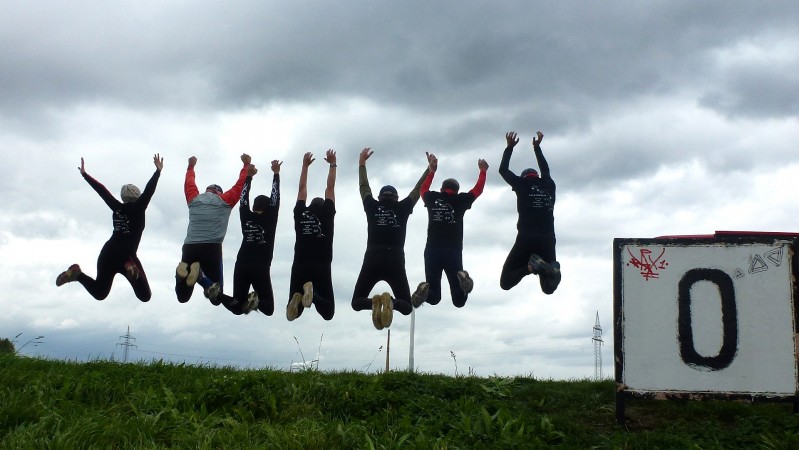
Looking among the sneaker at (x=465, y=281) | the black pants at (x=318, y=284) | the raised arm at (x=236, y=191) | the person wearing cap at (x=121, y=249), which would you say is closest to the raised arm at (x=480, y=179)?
the sneaker at (x=465, y=281)

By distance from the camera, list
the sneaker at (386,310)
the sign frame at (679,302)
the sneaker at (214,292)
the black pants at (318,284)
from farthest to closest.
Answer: the sneaker at (214,292), the black pants at (318,284), the sneaker at (386,310), the sign frame at (679,302)

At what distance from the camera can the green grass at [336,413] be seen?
7.04 m

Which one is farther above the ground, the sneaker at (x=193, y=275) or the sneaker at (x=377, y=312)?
the sneaker at (x=193, y=275)

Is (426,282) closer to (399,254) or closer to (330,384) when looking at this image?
(399,254)

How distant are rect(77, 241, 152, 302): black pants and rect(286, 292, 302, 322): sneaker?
2894 mm

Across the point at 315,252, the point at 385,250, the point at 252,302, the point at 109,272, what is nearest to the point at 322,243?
the point at 315,252

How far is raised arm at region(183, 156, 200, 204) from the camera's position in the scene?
13.4 meters

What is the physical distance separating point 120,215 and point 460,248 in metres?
6.35

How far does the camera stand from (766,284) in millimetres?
8180

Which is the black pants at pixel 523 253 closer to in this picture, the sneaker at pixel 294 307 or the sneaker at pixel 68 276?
the sneaker at pixel 294 307

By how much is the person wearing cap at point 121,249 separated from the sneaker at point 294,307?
2.86 meters

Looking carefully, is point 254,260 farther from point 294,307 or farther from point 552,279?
point 552,279

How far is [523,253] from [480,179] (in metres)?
1.65

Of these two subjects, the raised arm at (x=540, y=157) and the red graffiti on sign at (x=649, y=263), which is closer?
the red graffiti on sign at (x=649, y=263)
